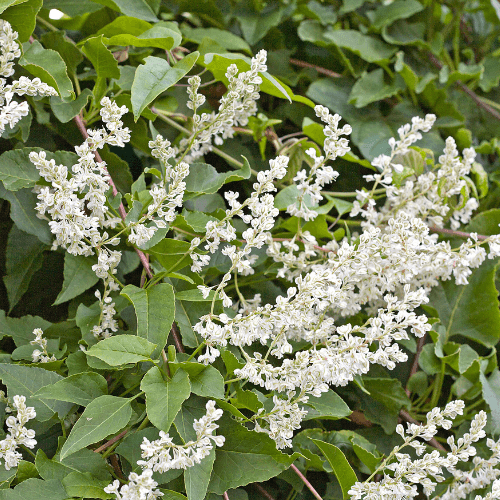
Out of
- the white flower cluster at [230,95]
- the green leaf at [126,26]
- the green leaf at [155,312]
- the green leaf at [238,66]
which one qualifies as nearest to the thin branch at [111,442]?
the green leaf at [155,312]

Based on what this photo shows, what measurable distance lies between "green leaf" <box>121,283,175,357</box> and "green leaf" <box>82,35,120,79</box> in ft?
1.03

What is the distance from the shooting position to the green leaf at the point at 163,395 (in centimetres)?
49

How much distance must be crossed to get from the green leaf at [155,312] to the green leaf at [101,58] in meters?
0.31

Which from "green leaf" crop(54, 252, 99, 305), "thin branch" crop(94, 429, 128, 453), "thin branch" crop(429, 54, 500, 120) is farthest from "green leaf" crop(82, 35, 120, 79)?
"thin branch" crop(429, 54, 500, 120)

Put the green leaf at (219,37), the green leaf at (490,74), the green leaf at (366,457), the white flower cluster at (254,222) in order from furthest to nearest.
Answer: the green leaf at (490,74)
the green leaf at (219,37)
the green leaf at (366,457)
the white flower cluster at (254,222)

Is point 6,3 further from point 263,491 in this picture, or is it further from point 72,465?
point 263,491

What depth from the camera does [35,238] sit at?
74 centimetres

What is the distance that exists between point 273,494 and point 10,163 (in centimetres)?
57

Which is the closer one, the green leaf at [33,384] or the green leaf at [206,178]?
the green leaf at [33,384]

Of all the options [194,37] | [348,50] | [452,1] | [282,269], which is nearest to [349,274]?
[282,269]

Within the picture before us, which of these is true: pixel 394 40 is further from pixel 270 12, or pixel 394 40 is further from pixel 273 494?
pixel 273 494

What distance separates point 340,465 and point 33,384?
379 millimetres

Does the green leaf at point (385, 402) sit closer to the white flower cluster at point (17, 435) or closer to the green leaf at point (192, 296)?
the green leaf at point (192, 296)

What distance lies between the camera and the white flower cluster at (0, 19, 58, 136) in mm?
540
